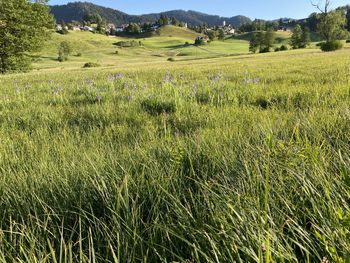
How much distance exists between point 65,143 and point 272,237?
7.30 feet

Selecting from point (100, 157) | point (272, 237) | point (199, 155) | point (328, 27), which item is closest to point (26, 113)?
point (100, 157)

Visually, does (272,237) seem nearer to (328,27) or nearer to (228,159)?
(228,159)

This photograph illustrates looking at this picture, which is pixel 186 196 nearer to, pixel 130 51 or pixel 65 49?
pixel 65 49

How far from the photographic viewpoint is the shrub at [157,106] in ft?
15.1

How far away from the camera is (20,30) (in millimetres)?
43062

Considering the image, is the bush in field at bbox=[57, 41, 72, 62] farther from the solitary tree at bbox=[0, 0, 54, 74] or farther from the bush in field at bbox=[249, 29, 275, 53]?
the solitary tree at bbox=[0, 0, 54, 74]

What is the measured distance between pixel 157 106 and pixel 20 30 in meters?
45.2

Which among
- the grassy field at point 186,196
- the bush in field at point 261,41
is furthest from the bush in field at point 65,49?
the grassy field at point 186,196

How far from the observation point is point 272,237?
3.74 ft

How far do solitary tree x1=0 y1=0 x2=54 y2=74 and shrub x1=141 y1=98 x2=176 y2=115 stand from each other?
1633 inches

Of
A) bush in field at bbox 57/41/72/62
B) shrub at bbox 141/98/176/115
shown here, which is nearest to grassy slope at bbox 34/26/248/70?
bush in field at bbox 57/41/72/62

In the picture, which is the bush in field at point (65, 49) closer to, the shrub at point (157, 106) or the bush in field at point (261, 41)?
the bush in field at point (261, 41)

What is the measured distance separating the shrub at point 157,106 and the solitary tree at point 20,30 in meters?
41.5

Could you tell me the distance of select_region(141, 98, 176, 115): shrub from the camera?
460cm
